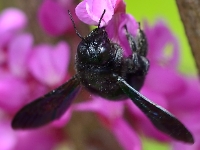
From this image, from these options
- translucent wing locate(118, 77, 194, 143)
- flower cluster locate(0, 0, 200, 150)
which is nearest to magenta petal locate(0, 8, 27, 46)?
flower cluster locate(0, 0, 200, 150)

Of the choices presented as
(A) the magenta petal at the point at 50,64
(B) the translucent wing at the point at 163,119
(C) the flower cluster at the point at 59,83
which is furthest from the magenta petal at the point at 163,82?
(B) the translucent wing at the point at 163,119

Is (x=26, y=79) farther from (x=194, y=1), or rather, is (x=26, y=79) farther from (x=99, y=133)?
(x=194, y=1)

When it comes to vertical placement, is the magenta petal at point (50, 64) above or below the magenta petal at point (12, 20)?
below

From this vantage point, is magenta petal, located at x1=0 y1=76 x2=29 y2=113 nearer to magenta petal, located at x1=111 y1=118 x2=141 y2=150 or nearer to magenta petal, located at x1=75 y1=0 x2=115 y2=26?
magenta petal, located at x1=111 y1=118 x2=141 y2=150

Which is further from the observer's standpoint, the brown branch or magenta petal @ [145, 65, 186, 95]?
magenta petal @ [145, 65, 186, 95]

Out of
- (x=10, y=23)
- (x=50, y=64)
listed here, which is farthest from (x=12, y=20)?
(x=50, y=64)

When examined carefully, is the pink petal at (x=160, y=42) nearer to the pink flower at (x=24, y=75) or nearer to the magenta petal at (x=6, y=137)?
the pink flower at (x=24, y=75)
